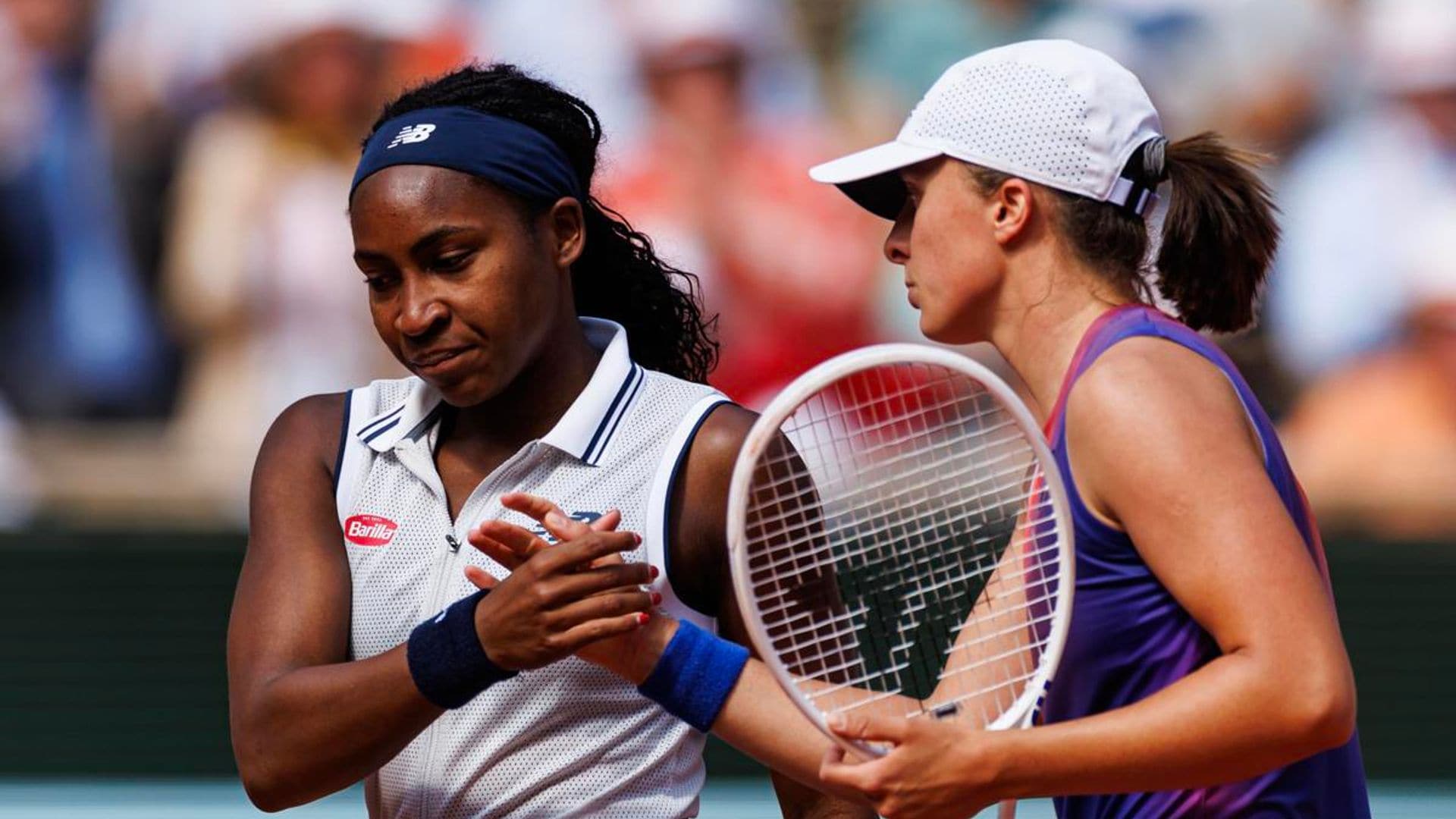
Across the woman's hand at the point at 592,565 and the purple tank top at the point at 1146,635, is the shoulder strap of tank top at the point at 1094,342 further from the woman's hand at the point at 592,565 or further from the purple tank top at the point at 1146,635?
the woman's hand at the point at 592,565

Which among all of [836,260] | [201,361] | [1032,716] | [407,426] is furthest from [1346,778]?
[201,361]

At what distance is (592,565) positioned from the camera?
2.43m

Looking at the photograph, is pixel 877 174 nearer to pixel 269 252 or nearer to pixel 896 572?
pixel 896 572

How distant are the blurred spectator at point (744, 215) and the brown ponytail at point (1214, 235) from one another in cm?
453

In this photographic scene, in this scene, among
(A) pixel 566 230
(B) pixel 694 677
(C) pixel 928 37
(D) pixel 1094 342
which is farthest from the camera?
(C) pixel 928 37

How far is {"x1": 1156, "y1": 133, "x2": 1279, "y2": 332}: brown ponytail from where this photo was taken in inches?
101

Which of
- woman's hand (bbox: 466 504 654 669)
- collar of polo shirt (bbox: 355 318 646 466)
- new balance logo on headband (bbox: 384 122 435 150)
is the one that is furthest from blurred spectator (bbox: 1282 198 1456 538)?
woman's hand (bbox: 466 504 654 669)

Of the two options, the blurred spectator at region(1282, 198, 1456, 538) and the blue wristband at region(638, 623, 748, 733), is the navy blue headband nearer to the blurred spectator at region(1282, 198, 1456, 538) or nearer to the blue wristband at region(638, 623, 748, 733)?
the blue wristband at region(638, 623, 748, 733)

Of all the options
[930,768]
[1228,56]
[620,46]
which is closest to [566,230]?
[930,768]

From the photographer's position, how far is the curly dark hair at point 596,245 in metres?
2.85

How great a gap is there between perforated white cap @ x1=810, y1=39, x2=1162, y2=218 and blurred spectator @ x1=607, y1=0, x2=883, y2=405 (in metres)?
4.62

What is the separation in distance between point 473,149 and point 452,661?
2.27ft

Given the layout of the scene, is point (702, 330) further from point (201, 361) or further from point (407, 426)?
point (201, 361)

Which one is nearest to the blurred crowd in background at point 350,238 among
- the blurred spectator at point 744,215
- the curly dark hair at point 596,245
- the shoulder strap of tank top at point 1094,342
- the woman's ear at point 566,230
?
the blurred spectator at point 744,215
